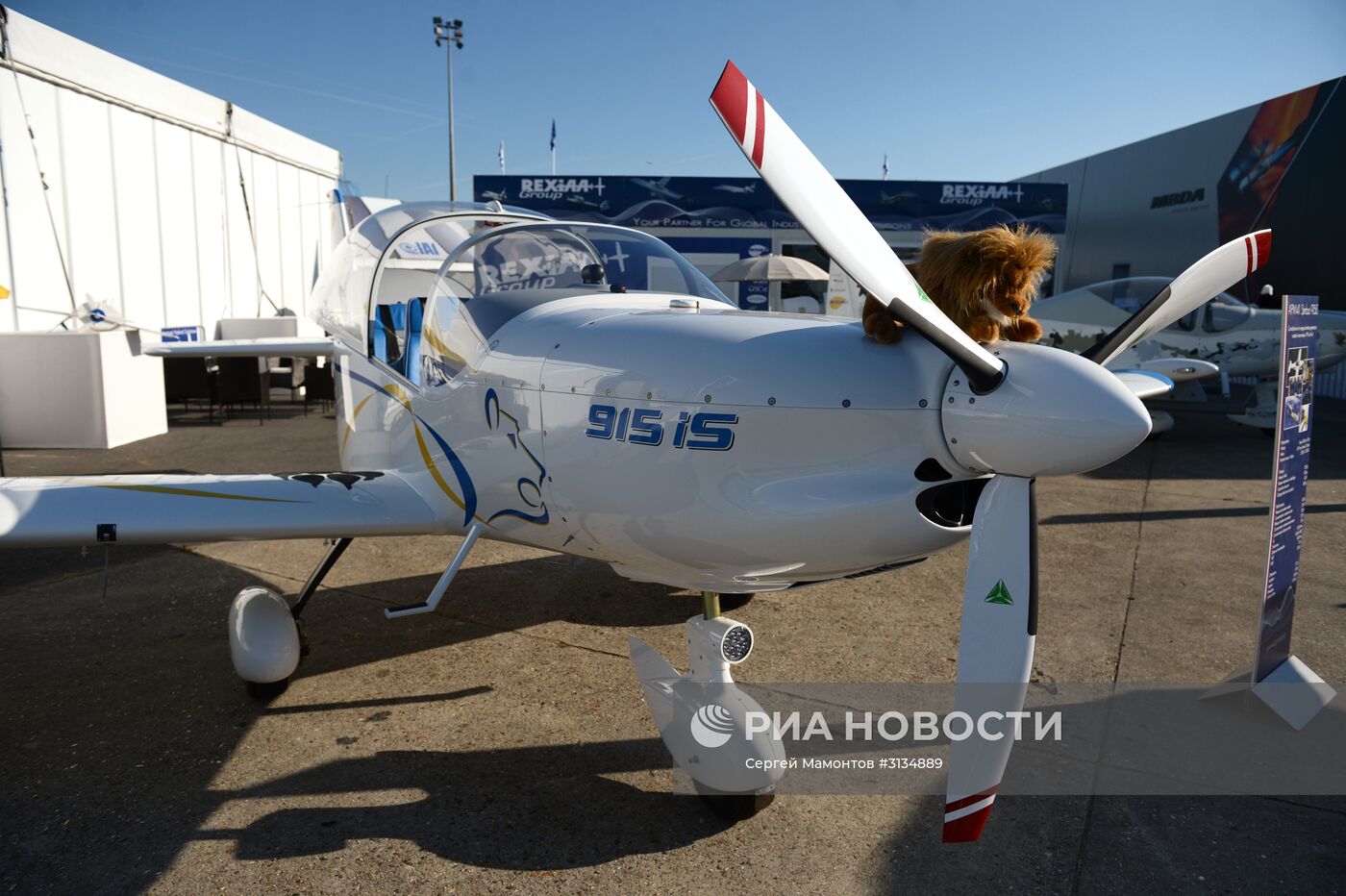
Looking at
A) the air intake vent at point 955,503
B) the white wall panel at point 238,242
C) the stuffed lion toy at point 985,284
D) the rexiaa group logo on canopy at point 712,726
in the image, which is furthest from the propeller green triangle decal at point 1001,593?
the white wall panel at point 238,242

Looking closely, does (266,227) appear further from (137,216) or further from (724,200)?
(724,200)

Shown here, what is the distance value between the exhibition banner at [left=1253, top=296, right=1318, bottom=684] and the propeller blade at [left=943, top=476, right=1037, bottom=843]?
2.10m

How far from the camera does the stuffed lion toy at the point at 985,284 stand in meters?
2.24

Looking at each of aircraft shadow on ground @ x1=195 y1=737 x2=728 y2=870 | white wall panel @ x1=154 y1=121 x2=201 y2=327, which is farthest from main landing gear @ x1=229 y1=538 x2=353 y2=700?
white wall panel @ x1=154 y1=121 x2=201 y2=327

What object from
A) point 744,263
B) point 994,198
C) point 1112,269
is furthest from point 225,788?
point 1112,269

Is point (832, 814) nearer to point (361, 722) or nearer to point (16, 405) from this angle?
point (361, 722)

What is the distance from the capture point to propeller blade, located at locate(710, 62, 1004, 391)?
68.7 inches

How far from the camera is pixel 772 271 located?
45.5ft

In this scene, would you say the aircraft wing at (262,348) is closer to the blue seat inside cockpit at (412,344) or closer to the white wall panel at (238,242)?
the blue seat inside cockpit at (412,344)

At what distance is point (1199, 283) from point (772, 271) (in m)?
11.3

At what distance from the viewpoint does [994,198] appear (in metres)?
22.9

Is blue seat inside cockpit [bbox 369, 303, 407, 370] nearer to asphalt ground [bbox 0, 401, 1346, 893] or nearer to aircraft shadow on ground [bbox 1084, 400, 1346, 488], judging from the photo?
asphalt ground [bbox 0, 401, 1346, 893]

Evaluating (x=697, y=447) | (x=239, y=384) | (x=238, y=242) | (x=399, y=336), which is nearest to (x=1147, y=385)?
(x=697, y=447)

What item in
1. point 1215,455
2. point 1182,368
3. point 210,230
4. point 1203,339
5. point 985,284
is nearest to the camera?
point 985,284
